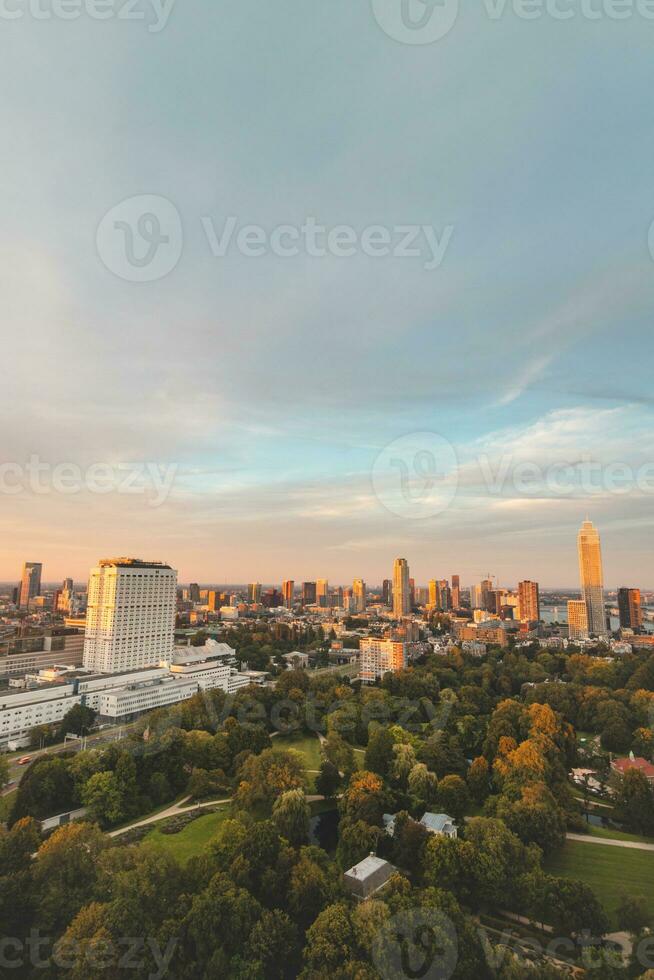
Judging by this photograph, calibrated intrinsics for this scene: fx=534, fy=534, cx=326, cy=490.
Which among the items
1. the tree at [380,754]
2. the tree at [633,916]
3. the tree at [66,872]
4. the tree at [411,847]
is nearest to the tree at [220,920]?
the tree at [66,872]

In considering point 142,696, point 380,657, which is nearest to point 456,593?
point 380,657

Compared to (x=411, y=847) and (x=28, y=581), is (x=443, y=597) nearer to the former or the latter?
(x=28, y=581)

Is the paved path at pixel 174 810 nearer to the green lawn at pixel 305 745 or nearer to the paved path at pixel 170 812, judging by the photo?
A: the paved path at pixel 170 812

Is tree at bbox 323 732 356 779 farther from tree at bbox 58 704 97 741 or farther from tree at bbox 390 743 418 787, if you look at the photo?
tree at bbox 58 704 97 741

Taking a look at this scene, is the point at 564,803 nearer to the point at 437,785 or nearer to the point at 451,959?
the point at 437,785

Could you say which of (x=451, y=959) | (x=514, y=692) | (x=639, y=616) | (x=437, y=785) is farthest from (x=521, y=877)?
(x=639, y=616)

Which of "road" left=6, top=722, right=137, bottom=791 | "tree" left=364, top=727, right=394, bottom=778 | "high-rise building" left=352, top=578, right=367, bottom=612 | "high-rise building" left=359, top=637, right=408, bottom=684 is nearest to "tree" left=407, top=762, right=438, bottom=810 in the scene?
"tree" left=364, top=727, right=394, bottom=778
